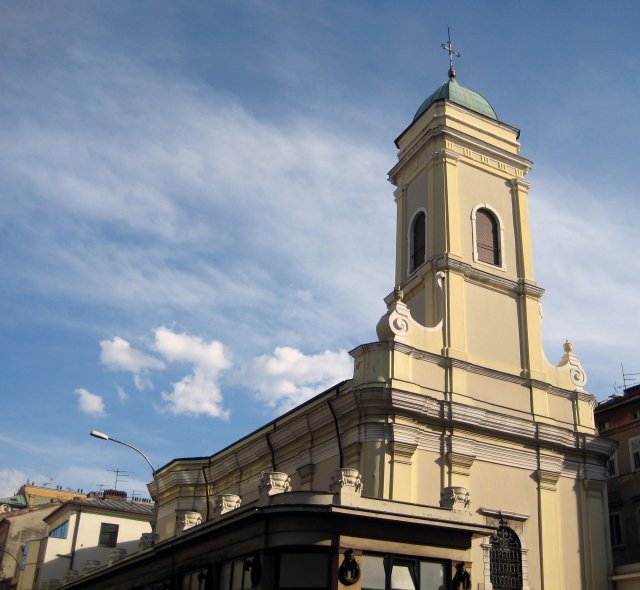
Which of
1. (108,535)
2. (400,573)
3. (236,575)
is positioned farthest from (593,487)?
(108,535)

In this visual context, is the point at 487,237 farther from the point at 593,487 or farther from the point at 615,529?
the point at 615,529

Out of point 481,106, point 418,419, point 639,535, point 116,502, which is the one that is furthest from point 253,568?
point 116,502

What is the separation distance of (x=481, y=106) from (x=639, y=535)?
62.8ft

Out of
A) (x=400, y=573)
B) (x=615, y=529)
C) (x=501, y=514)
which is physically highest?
(x=615, y=529)

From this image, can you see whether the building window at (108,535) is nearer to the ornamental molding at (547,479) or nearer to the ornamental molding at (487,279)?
the ornamental molding at (487,279)

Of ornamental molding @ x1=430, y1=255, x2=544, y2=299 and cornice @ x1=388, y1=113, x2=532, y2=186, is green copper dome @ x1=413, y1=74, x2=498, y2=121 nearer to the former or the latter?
cornice @ x1=388, y1=113, x2=532, y2=186

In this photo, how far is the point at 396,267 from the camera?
35375 millimetres

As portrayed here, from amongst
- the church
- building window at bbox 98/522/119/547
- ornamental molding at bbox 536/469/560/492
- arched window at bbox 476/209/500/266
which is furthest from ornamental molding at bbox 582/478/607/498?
building window at bbox 98/522/119/547

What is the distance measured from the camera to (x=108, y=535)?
47219 millimetres

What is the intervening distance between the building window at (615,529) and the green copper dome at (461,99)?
17.7 m

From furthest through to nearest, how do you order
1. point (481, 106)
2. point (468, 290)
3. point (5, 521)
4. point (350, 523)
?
point (5, 521) < point (481, 106) < point (468, 290) < point (350, 523)

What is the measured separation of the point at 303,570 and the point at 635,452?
22329 millimetres

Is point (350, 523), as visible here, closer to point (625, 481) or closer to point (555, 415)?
point (555, 415)

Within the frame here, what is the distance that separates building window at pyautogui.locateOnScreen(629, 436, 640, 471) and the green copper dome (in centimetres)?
1528
